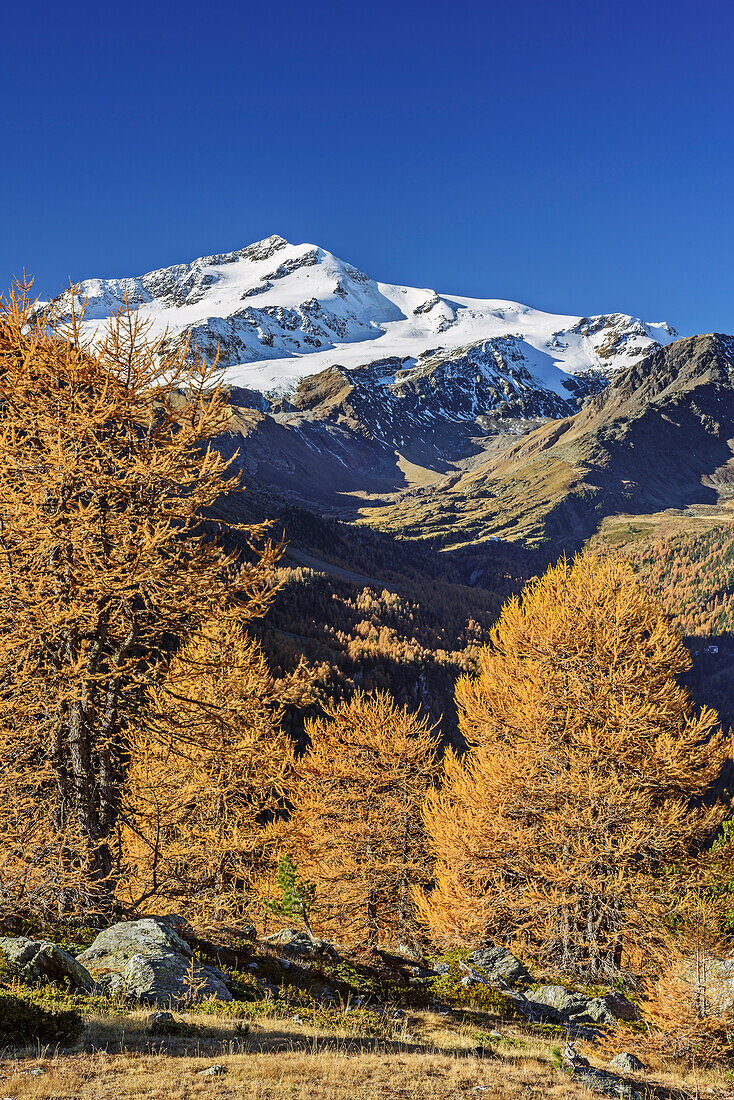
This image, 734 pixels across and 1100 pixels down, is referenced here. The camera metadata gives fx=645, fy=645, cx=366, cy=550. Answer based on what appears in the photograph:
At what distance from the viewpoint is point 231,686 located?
21.7 metres

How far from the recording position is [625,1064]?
10.9m

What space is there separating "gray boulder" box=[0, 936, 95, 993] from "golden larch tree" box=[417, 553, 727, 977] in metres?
12.3

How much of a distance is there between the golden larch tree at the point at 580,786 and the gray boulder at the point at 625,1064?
4.96 m

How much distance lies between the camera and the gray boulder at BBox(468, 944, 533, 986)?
1531cm

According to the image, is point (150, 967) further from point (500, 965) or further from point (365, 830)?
point (365, 830)

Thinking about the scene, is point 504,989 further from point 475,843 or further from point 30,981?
point 30,981

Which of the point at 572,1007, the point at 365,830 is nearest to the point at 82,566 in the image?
the point at 572,1007

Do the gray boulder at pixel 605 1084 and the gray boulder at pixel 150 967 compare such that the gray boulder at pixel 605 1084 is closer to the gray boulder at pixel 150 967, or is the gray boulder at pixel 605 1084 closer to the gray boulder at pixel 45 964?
the gray boulder at pixel 150 967

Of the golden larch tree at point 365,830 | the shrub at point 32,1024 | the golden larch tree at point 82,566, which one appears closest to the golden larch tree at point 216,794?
the golden larch tree at point 365,830

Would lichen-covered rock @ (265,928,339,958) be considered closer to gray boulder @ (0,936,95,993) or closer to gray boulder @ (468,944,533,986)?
gray boulder @ (468,944,533,986)

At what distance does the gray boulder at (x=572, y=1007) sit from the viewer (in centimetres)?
1291

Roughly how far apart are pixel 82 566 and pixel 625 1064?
1221cm

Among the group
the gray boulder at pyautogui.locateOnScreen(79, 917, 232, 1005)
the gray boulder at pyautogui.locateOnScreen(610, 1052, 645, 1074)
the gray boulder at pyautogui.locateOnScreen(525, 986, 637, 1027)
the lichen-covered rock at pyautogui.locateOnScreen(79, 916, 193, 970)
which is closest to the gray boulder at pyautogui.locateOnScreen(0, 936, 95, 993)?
the gray boulder at pyautogui.locateOnScreen(79, 917, 232, 1005)

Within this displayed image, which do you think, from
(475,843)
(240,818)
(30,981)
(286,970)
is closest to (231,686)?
(240,818)
